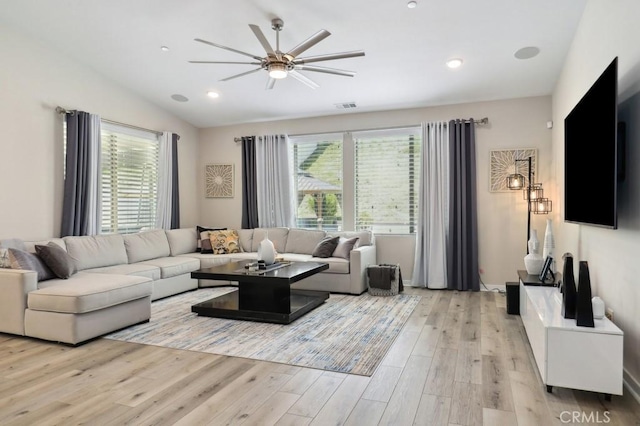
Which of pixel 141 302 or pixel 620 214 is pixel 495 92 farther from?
pixel 141 302

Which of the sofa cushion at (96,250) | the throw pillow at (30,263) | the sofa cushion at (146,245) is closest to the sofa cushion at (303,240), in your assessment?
the sofa cushion at (146,245)

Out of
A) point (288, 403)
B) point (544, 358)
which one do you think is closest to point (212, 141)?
point (288, 403)

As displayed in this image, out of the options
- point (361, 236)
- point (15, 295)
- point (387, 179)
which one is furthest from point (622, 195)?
point (15, 295)

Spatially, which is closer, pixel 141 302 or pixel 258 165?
pixel 141 302

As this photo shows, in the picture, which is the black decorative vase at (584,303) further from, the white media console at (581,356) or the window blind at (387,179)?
the window blind at (387,179)

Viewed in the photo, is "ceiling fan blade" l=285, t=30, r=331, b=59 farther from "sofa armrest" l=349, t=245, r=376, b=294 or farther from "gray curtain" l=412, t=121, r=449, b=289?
"gray curtain" l=412, t=121, r=449, b=289

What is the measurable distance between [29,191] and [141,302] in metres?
2.01

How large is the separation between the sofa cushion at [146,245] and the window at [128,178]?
0.41 meters

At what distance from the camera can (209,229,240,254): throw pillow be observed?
6.34 m

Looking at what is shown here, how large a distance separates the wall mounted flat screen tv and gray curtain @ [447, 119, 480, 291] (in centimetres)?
198

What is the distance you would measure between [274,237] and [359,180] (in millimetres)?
1626

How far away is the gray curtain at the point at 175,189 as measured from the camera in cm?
663

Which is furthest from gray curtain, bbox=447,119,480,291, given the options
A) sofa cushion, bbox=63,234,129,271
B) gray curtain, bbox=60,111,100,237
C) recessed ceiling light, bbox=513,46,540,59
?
gray curtain, bbox=60,111,100,237

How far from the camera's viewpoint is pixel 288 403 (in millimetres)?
2428
